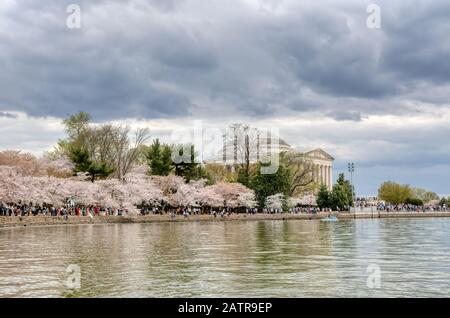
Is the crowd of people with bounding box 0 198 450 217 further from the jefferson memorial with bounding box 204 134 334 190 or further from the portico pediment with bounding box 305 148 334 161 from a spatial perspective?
the portico pediment with bounding box 305 148 334 161

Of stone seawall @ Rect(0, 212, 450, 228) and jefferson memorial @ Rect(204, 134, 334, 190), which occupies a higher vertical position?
jefferson memorial @ Rect(204, 134, 334, 190)

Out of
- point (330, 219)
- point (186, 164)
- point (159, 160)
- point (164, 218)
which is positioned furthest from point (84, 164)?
point (330, 219)

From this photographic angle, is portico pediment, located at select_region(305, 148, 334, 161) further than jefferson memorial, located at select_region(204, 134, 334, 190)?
Yes

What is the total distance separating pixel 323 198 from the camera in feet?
378

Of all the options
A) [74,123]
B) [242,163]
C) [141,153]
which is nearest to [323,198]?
[242,163]

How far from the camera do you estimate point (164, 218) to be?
258ft

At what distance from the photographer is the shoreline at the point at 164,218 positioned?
59.7 meters

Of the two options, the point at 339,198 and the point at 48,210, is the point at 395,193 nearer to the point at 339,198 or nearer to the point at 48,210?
the point at 339,198

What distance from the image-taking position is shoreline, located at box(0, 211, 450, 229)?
196 feet

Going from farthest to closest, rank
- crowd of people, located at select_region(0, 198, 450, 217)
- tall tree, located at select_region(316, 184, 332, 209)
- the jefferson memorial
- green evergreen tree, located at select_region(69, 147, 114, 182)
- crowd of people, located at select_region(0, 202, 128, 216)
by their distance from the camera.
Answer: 1. tall tree, located at select_region(316, 184, 332, 209)
2. the jefferson memorial
3. green evergreen tree, located at select_region(69, 147, 114, 182)
4. crowd of people, located at select_region(0, 198, 450, 217)
5. crowd of people, located at select_region(0, 202, 128, 216)

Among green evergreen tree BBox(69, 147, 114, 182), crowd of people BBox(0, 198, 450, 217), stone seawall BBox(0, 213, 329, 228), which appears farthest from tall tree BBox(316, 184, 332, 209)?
green evergreen tree BBox(69, 147, 114, 182)

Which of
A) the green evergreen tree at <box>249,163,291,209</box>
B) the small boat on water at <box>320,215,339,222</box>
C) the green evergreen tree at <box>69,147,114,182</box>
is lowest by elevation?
the small boat on water at <box>320,215,339,222</box>

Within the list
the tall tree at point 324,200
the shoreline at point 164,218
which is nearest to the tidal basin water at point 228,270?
the shoreline at point 164,218
